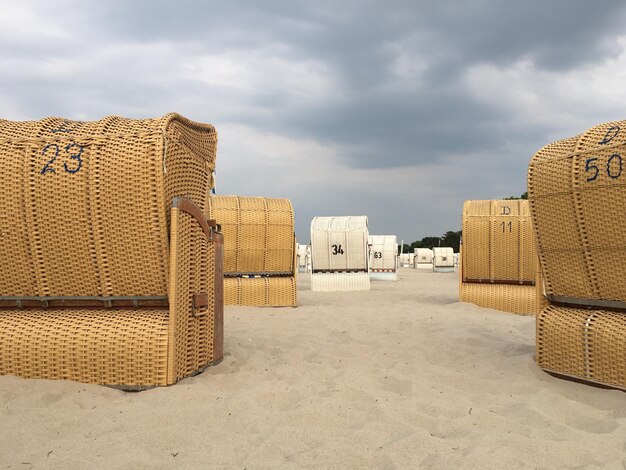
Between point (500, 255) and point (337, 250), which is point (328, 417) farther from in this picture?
point (337, 250)

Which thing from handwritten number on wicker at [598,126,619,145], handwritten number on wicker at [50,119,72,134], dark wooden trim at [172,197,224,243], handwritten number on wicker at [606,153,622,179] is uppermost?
handwritten number on wicker at [50,119,72,134]

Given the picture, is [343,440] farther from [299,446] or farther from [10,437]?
[10,437]

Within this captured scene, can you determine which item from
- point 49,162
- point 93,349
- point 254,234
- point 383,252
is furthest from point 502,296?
point 383,252

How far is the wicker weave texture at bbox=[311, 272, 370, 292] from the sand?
1101cm

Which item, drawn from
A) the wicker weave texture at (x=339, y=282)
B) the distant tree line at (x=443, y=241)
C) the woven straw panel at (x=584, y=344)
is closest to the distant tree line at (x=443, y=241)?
the distant tree line at (x=443, y=241)

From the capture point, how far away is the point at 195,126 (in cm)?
481

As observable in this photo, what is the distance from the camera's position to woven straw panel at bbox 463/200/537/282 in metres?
9.74

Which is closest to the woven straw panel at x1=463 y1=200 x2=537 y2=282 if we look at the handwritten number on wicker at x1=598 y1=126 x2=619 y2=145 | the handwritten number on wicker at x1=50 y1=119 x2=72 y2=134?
the handwritten number on wicker at x1=598 y1=126 x2=619 y2=145

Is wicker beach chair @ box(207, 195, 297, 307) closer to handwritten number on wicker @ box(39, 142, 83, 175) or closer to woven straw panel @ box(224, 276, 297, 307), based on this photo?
woven straw panel @ box(224, 276, 297, 307)

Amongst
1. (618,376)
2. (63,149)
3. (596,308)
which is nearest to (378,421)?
(618,376)

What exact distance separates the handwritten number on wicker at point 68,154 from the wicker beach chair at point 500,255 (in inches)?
322

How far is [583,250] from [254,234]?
7614mm

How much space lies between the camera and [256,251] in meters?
10.8

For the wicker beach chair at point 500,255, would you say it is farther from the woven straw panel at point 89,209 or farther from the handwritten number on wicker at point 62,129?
the handwritten number on wicker at point 62,129
